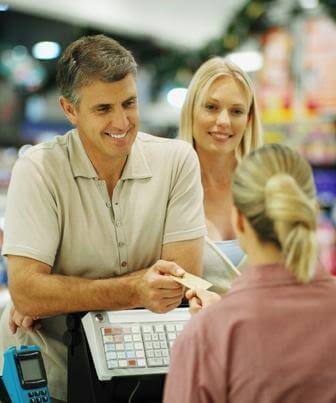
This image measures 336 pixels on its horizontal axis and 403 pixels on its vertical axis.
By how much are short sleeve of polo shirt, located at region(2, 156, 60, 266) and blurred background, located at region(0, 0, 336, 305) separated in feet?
8.11

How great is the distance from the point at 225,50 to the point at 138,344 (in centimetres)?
695

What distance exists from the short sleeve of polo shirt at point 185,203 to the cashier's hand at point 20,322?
1.62 ft

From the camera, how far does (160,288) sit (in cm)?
223

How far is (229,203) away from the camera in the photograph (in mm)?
3199

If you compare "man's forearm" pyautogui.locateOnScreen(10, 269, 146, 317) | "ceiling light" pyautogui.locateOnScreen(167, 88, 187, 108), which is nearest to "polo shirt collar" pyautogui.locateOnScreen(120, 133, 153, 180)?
"man's forearm" pyautogui.locateOnScreen(10, 269, 146, 317)

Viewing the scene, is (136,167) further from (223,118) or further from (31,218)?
(223,118)

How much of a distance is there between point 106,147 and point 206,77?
833 millimetres

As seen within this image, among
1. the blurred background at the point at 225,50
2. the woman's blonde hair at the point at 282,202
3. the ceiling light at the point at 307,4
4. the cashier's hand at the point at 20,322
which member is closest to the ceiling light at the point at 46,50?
the blurred background at the point at 225,50

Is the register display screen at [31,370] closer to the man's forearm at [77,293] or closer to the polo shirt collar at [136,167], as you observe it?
the man's forearm at [77,293]

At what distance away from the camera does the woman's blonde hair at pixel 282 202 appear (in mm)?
1646

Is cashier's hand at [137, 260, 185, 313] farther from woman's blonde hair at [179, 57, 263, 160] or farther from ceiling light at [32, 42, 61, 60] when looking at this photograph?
ceiling light at [32, 42, 61, 60]

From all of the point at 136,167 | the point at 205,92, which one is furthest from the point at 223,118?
the point at 136,167

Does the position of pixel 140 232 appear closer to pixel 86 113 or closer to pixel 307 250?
pixel 86 113

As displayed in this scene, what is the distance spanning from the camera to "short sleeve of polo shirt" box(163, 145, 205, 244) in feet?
8.36
